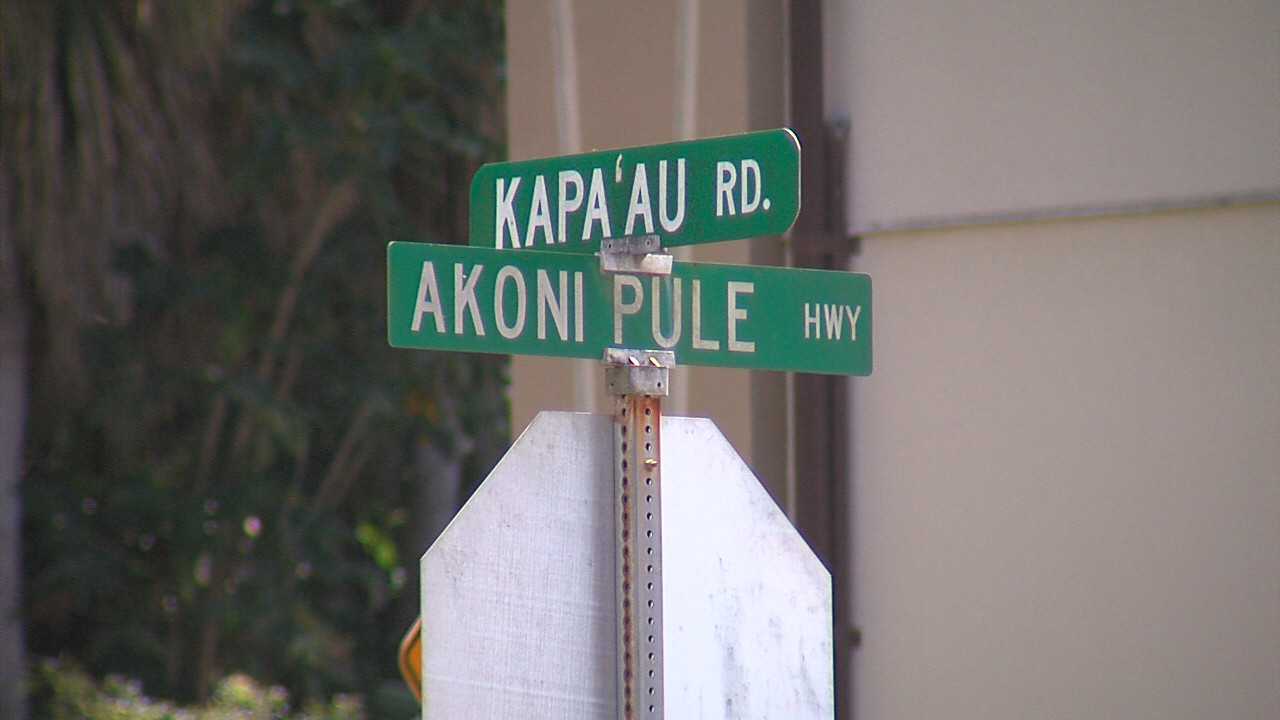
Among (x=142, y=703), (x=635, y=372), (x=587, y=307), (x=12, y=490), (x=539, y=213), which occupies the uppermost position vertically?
(x=539, y=213)

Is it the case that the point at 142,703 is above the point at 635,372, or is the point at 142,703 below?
below

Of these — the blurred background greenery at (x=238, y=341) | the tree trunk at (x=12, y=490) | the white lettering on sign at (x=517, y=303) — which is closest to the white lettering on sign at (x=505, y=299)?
the white lettering on sign at (x=517, y=303)

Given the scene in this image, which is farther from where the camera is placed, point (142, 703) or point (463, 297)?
point (142, 703)

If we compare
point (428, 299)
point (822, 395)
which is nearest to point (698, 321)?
point (428, 299)

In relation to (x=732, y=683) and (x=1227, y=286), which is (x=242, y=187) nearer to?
(x=1227, y=286)

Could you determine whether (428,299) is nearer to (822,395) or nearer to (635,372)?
(635,372)

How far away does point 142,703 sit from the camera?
8531 mm

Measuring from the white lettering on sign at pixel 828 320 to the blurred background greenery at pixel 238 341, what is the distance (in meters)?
Answer: 6.00

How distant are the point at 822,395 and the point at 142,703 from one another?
569 cm

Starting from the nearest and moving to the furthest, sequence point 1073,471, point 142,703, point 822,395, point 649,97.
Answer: point 1073,471 → point 822,395 → point 649,97 → point 142,703

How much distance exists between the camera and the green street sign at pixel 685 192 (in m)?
2.17

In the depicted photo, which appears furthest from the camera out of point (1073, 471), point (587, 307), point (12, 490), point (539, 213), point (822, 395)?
point (12, 490)

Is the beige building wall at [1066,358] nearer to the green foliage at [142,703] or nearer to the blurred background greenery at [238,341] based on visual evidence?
the blurred background greenery at [238,341]

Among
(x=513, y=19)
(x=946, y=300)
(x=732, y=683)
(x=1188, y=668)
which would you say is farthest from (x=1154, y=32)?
(x=732, y=683)
